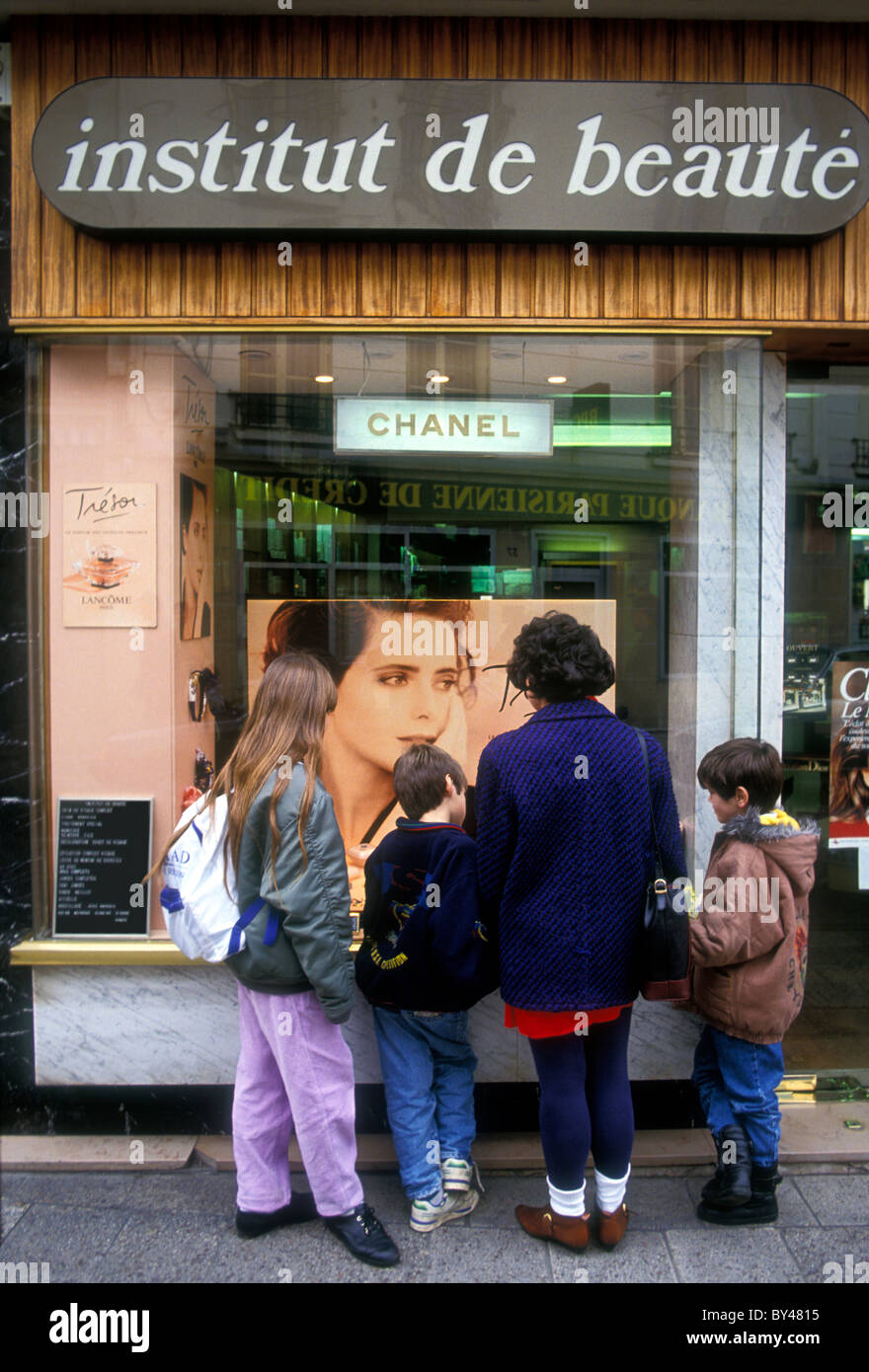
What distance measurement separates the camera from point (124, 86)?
3537 mm

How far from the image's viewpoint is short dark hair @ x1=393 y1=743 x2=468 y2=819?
3098mm

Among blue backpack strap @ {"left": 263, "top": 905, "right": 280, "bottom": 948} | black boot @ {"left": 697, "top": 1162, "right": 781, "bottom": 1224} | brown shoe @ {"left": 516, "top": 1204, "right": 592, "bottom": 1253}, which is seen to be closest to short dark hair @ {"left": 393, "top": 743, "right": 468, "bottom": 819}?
blue backpack strap @ {"left": 263, "top": 905, "right": 280, "bottom": 948}

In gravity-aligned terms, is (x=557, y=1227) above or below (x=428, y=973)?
below

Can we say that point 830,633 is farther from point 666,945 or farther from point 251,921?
point 251,921

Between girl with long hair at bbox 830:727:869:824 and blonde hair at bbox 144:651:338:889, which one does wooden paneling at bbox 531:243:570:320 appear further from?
girl with long hair at bbox 830:727:869:824

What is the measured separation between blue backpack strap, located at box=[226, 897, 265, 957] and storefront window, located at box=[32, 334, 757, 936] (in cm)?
100

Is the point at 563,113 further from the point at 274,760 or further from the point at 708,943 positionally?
the point at 708,943

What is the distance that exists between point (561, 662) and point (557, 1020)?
3.63 feet

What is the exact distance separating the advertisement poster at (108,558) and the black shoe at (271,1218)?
87.3 inches

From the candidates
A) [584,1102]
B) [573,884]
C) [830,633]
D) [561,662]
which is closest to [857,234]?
[830,633]

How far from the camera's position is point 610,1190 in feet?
9.92

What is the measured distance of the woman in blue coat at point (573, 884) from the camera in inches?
113

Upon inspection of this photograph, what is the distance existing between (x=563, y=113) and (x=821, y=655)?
2.48 m
